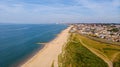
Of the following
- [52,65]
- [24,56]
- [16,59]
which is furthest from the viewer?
[24,56]

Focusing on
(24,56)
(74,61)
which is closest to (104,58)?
(74,61)

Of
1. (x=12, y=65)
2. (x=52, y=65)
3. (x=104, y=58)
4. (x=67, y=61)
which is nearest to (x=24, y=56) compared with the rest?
(x=12, y=65)

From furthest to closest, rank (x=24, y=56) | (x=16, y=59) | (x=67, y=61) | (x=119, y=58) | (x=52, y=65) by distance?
(x=24, y=56), (x=16, y=59), (x=119, y=58), (x=52, y=65), (x=67, y=61)

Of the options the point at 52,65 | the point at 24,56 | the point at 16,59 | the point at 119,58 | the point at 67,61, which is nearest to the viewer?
the point at 67,61

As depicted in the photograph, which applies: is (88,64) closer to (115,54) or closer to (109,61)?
(109,61)

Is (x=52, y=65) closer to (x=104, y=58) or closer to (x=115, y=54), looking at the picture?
(x=104, y=58)

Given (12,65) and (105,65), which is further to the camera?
(12,65)

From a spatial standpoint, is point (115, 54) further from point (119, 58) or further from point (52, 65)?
point (52, 65)

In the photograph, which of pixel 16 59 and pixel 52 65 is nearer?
pixel 52 65

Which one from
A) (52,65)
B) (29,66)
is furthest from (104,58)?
(29,66)
